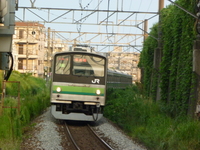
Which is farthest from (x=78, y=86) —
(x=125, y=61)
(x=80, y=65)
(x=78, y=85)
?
(x=125, y=61)

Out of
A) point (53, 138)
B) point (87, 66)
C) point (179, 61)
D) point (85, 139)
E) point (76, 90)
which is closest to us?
point (53, 138)

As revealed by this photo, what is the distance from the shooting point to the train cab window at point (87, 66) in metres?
13.9

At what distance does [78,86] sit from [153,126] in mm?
3137

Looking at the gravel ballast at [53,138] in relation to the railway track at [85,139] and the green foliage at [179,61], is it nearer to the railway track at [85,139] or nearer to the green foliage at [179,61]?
the railway track at [85,139]

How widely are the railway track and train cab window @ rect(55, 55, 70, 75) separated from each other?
2095 mm

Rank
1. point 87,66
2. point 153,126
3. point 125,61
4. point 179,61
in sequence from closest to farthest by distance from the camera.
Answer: point 153,126 → point 87,66 → point 179,61 → point 125,61

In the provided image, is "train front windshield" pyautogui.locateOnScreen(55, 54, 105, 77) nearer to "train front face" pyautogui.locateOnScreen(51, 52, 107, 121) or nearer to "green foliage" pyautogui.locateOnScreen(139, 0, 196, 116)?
"train front face" pyautogui.locateOnScreen(51, 52, 107, 121)

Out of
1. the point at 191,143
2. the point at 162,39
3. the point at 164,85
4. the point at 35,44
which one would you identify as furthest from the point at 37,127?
the point at 35,44

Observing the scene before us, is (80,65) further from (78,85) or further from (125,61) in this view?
(125,61)

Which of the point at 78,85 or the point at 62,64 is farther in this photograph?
the point at 62,64

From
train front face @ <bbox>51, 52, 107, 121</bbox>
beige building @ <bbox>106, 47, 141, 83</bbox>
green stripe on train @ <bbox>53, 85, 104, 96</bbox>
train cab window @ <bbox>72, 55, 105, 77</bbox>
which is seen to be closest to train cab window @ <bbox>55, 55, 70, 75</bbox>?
train front face @ <bbox>51, 52, 107, 121</bbox>

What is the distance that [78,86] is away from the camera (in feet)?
44.7

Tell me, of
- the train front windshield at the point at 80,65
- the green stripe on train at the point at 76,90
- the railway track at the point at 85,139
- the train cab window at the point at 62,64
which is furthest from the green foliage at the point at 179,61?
the train cab window at the point at 62,64

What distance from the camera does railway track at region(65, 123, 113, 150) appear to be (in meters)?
10.1
